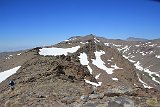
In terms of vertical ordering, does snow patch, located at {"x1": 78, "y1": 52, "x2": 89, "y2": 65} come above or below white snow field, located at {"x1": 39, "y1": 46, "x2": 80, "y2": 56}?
below

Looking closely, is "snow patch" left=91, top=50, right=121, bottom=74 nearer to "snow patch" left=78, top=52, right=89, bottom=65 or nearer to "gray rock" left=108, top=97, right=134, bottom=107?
"snow patch" left=78, top=52, right=89, bottom=65

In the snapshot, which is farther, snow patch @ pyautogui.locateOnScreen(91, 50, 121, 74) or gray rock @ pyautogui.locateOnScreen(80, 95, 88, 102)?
snow patch @ pyautogui.locateOnScreen(91, 50, 121, 74)

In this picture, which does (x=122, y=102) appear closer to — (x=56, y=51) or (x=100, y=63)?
(x=56, y=51)

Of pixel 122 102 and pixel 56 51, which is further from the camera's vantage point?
pixel 56 51

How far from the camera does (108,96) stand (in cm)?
1372

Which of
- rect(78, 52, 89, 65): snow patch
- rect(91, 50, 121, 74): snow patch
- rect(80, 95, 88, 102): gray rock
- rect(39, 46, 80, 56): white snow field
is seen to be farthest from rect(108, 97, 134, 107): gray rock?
rect(78, 52, 89, 65): snow patch

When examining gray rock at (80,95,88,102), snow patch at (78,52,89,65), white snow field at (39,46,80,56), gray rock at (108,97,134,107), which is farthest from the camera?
snow patch at (78,52,89,65)

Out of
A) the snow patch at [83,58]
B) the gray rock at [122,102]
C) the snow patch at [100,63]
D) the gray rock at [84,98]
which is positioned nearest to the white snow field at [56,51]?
the snow patch at [83,58]

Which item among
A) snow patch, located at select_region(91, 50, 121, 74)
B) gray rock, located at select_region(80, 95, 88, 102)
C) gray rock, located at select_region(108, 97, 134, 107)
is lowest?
snow patch, located at select_region(91, 50, 121, 74)

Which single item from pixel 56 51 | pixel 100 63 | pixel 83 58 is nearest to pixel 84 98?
pixel 56 51

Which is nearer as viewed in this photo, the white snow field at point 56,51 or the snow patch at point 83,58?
the white snow field at point 56,51

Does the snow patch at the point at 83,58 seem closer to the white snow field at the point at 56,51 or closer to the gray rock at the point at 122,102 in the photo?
the white snow field at the point at 56,51

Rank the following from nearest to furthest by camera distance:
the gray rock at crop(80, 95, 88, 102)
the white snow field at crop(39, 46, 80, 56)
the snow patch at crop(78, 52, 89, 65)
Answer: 1. the gray rock at crop(80, 95, 88, 102)
2. the white snow field at crop(39, 46, 80, 56)
3. the snow patch at crop(78, 52, 89, 65)

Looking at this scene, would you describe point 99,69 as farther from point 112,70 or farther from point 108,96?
point 108,96
